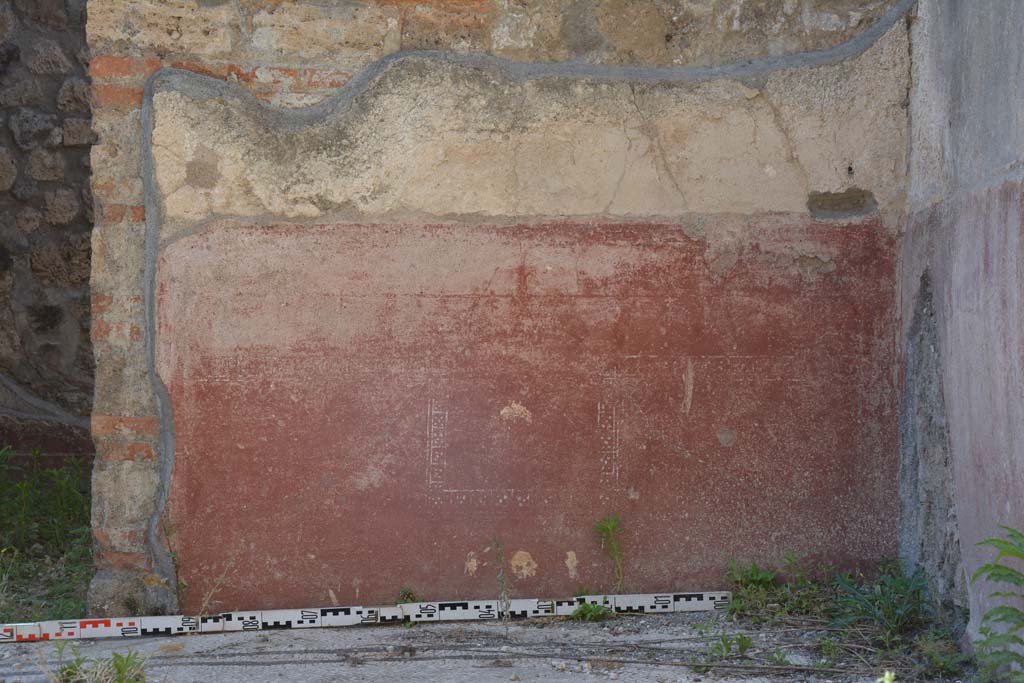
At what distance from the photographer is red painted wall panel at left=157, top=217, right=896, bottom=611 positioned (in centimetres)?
312

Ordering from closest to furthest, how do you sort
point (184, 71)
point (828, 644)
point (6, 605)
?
point (828, 644), point (184, 71), point (6, 605)

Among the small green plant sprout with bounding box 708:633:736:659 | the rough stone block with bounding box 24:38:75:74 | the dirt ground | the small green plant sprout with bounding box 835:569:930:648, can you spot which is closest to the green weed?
the dirt ground

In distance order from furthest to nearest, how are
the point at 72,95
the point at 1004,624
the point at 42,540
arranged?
the point at 72,95 → the point at 42,540 → the point at 1004,624

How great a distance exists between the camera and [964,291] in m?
2.70

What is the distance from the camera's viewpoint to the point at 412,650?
113 inches

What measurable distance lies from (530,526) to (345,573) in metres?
0.54

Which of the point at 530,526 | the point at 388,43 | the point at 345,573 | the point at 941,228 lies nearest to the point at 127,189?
the point at 388,43

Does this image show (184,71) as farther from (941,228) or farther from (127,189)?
(941,228)

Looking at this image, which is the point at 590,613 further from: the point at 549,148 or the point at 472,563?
the point at 549,148

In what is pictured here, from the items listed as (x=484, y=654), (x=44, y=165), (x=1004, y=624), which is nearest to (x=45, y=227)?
(x=44, y=165)

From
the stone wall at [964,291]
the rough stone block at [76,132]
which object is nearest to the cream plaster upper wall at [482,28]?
the stone wall at [964,291]

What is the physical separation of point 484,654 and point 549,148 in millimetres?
1415

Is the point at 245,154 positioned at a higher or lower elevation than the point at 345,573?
higher

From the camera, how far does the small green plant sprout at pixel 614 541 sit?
3143mm
